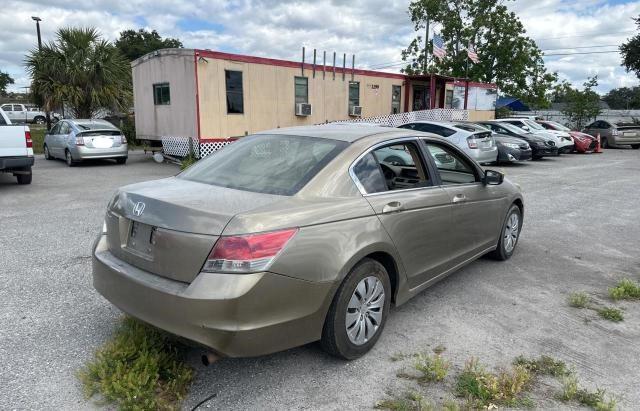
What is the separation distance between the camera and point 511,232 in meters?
5.49

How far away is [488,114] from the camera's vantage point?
27703 mm

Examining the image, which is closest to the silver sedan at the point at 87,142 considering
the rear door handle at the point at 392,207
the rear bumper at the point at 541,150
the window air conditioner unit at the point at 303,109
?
the window air conditioner unit at the point at 303,109

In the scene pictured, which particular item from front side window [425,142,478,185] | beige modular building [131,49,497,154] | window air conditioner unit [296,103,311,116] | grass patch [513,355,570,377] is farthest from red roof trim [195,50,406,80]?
grass patch [513,355,570,377]

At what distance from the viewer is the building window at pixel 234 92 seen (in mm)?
14273

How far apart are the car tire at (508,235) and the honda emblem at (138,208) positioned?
3746 mm

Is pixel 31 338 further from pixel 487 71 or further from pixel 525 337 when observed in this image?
pixel 487 71

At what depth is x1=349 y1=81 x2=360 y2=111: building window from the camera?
18309 mm

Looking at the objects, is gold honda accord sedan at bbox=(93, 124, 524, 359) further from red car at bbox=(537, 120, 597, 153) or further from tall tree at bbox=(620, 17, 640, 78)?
tall tree at bbox=(620, 17, 640, 78)

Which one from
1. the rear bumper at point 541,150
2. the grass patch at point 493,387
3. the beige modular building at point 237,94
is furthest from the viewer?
the rear bumper at point 541,150

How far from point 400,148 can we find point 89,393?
2848 mm

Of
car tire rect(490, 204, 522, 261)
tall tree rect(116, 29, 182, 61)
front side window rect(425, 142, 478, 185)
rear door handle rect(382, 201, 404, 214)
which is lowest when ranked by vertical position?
car tire rect(490, 204, 522, 261)

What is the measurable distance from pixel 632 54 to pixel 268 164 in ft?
116

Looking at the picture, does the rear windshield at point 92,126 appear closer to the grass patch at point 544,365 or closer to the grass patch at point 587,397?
the grass patch at point 544,365

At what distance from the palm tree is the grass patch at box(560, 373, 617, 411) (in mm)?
20781
